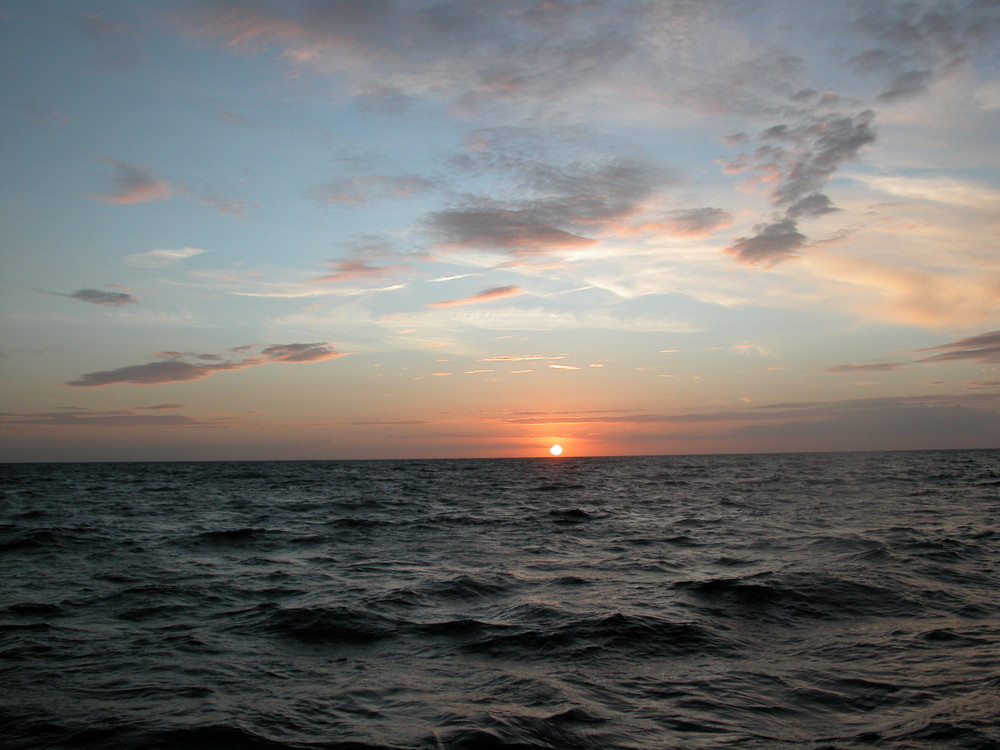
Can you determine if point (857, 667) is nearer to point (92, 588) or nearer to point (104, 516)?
point (92, 588)

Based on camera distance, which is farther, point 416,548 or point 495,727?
point 416,548

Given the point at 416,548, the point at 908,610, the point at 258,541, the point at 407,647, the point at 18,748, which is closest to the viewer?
the point at 18,748

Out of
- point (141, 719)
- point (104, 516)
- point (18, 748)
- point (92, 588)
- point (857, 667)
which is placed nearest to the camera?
point (18, 748)

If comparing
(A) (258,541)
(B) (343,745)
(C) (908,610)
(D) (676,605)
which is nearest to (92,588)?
→ (A) (258,541)

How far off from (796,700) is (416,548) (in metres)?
15.6

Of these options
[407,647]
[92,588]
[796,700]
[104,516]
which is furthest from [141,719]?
[104,516]

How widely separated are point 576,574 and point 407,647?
712 centimetres

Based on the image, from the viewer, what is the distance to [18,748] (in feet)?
23.4

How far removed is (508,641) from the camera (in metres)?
11.2

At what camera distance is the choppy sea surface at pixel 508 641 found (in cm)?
765

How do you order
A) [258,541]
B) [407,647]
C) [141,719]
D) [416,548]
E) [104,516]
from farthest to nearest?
[104,516]
[258,541]
[416,548]
[407,647]
[141,719]

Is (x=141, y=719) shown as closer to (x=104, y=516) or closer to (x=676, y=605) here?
(x=676, y=605)

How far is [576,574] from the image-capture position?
17.1 metres

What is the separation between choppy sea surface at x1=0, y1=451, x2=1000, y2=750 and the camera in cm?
765
